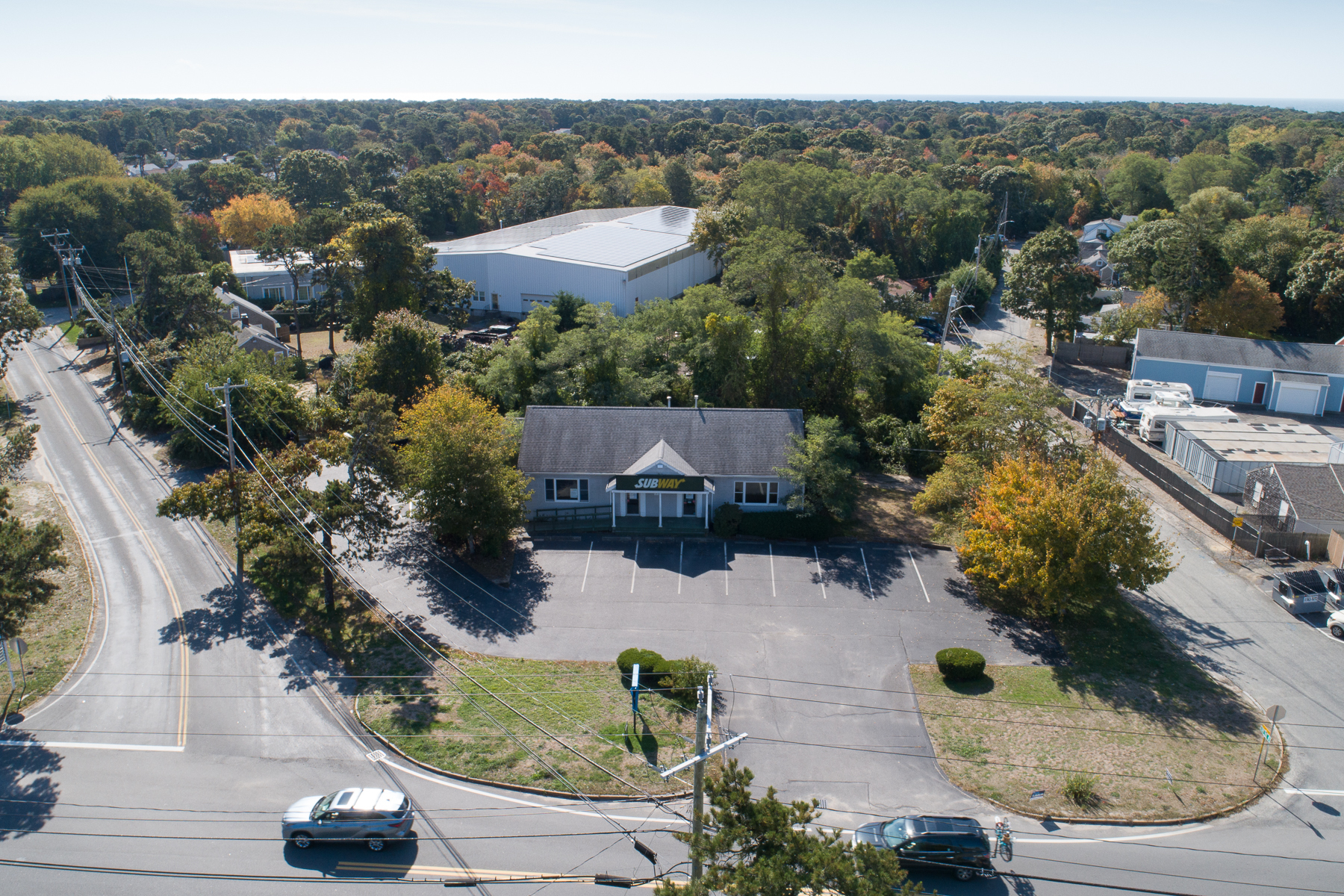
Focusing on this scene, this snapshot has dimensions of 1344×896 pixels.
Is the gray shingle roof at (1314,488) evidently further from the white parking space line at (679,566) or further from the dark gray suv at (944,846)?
the white parking space line at (679,566)

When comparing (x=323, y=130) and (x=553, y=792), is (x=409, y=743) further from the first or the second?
(x=323, y=130)

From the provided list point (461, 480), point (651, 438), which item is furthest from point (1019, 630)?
point (461, 480)

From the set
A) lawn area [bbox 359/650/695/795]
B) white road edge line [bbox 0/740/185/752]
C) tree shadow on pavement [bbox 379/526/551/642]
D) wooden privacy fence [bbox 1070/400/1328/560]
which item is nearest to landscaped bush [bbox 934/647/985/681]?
lawn area [bbox 359/650/695/795]

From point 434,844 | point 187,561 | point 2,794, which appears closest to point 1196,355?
point 434,844

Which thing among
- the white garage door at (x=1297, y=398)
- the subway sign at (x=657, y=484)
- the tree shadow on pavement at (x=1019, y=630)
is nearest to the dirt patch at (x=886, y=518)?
the tree shadow on pavement at (x=1019, y=630)

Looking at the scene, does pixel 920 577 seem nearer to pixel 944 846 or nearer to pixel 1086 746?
pixel 1086 746

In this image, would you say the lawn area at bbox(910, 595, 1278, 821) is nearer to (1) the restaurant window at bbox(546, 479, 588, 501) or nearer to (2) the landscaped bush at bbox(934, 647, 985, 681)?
(2) the landscaped bush at bbox(934, 647, 985, 681)
